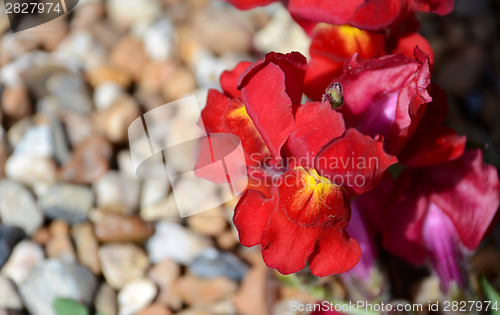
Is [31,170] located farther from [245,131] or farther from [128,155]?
[245,131]

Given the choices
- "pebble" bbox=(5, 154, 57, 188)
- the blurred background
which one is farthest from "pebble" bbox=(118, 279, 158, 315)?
"pebble" bbox=(5, 154, 57, 188)

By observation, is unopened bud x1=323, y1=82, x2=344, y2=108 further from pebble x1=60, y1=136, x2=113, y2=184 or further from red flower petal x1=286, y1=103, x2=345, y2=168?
pebble x1=60, y1=136, x2=113, y2=184

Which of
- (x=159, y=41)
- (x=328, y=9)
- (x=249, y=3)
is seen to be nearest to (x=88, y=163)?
(x=159, y=41)

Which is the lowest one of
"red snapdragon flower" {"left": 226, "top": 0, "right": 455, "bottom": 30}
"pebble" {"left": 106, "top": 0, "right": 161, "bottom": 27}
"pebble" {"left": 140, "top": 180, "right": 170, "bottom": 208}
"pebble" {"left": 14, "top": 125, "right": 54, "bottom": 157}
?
"pebble" {"left": 140, "top": 180, "right": 170, "bottom": 208}

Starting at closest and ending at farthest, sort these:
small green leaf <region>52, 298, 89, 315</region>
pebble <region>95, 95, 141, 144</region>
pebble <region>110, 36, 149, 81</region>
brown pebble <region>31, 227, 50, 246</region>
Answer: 1. small green leaf <region>52, 298, 89, 315</region>
2. brown pebble <region>31, 227, 50, 246</region>
3. pebble <region>95, 95, 141, 144</region>
4. pebble <region>110, 36, 149, 81</region>

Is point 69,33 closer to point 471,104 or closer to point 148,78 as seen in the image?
point 148,78

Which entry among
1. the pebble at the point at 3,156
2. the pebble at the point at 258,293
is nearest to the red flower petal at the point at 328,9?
the pebble at the point at 258,293
